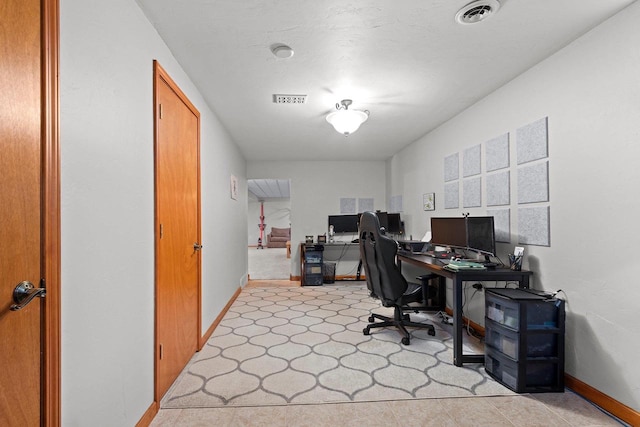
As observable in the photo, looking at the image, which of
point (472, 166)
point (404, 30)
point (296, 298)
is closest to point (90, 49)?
point (404, 30)

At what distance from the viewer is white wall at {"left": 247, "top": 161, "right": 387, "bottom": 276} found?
6.21 m

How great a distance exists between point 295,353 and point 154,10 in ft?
8.84

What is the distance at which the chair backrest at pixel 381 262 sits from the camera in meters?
2.92

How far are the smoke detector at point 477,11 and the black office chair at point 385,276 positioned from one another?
167 centimetres

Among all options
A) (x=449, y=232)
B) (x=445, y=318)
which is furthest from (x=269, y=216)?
(x=449, y=232)

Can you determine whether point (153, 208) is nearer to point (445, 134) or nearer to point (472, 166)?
point (472, 166)

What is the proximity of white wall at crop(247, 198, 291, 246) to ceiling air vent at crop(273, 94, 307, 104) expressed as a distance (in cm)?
1066

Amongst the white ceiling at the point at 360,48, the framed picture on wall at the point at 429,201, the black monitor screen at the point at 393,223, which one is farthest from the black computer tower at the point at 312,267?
the white ceiling at the point at 360,48

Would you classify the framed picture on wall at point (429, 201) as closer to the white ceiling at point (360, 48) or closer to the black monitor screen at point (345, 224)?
the white ceiling at point (360, 48)

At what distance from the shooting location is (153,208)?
195cm

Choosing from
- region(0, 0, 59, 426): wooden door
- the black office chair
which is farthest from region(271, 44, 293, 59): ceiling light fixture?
the black office chair

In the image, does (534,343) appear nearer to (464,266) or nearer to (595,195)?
(464,266)

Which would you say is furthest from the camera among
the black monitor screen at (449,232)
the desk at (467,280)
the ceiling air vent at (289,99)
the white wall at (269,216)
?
the white wall at (269,216)

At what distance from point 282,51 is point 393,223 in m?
3.80
